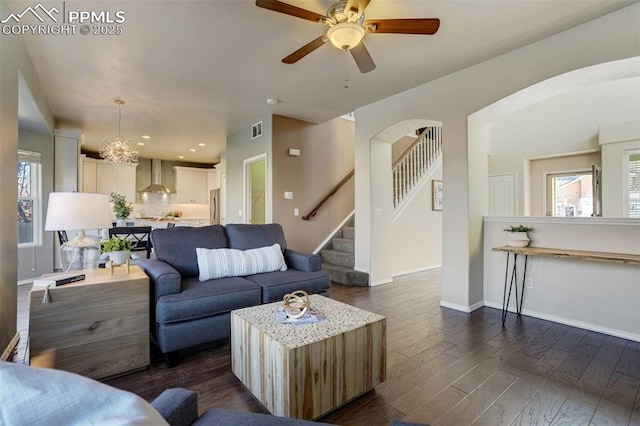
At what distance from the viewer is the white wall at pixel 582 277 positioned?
271 cm

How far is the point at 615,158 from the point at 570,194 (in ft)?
3.94

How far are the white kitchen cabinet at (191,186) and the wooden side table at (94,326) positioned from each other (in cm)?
758

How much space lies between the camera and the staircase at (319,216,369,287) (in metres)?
4.57

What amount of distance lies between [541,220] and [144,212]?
9.44m

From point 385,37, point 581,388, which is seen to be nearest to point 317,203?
point 385,37

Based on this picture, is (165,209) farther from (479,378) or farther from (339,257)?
(479,378)

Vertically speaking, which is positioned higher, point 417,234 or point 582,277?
point 417,234

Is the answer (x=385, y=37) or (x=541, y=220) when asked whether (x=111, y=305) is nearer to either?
(x=385, y=37)

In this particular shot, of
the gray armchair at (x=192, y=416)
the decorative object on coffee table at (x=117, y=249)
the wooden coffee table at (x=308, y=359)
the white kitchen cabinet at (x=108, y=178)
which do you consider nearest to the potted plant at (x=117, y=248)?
the decorative object on coffee table at (x=117, y=249)

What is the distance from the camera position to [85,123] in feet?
18.4

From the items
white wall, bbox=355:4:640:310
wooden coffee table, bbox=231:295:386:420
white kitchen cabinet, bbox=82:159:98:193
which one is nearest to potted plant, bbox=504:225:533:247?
white wall, bbox=355:4:640:310

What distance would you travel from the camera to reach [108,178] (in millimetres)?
7996

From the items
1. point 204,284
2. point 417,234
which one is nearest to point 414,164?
point 417,234

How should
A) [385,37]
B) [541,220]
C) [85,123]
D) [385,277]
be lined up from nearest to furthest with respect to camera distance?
[385,37] < [541,220] < [385,277] < [85,123]
